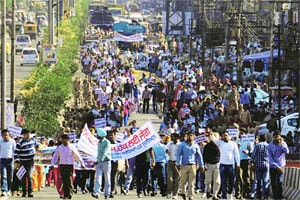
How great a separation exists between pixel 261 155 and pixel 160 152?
2536mm

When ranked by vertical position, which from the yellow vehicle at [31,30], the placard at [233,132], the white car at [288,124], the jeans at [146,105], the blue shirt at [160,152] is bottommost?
the yellow vehicle at [31,30]

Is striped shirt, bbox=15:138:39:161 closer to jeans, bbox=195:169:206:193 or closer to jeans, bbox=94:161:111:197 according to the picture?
jeans, bbox=94:161:111:197

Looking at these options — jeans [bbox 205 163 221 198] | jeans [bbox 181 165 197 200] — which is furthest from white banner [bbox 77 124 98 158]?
jeans [bbox 205 163 221 198]

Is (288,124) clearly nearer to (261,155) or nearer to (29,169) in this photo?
(261,155)

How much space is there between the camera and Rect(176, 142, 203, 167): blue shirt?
26.7m

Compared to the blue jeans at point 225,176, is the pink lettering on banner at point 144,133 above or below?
above

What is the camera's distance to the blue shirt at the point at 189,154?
26734mm

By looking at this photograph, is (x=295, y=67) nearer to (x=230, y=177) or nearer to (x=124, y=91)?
(x=124, y=91)

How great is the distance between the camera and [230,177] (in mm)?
26734

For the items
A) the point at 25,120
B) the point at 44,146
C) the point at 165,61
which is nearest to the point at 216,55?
the point at 165,61

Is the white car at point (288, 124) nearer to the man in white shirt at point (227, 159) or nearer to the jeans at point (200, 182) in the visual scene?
the jeans at point (200, 182)

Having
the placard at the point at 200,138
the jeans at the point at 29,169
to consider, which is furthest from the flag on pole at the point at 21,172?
the placard at the point at 200,138

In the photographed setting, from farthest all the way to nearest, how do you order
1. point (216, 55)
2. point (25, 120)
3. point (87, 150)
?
point (216, 55), point (25, 120), point (87, 150)

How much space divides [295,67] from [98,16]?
82.9 m
